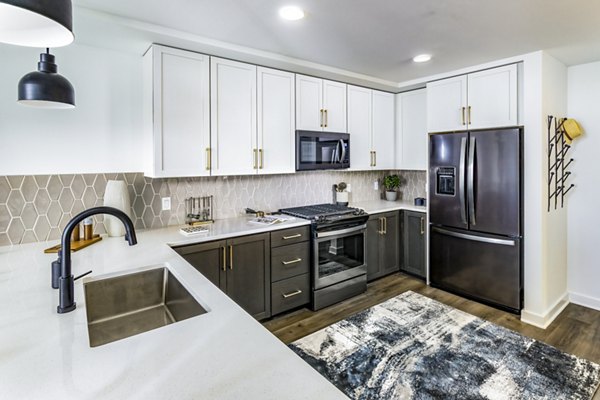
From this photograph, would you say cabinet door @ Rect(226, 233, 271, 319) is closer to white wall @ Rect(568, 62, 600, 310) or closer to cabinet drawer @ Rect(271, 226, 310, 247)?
cabinet drawer @ Rect(271, 226, 310, 247)

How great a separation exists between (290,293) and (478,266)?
6.32 feet

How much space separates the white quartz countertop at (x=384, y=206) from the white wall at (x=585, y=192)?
150 centimetres

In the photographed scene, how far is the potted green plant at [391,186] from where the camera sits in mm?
4577

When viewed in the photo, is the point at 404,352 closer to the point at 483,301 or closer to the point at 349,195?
the point at 483,301

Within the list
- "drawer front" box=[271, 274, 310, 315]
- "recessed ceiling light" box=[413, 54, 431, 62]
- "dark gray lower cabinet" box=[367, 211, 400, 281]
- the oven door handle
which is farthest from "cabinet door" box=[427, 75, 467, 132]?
"drawer front" box=[271, 274, 310, 315]

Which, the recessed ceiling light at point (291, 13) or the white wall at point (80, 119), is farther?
the white wall at point (80, 119)

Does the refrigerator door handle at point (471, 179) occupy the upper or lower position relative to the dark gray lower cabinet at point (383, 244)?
upper

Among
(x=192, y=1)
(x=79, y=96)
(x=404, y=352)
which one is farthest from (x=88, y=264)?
(x=404, y=352)

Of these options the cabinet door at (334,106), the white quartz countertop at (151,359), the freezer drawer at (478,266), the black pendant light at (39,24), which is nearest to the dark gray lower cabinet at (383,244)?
the freezer drawer at (478,266)

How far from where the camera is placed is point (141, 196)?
2.84 metres

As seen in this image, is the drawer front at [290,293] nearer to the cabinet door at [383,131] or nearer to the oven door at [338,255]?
the oven door at [338,255]

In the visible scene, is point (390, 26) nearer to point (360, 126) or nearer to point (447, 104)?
point (447, 104)

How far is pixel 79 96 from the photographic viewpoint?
8.29ft

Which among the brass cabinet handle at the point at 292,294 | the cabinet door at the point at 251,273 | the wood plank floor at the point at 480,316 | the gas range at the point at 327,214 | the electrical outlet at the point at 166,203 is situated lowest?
the wood plank floor at the point at 480,316
